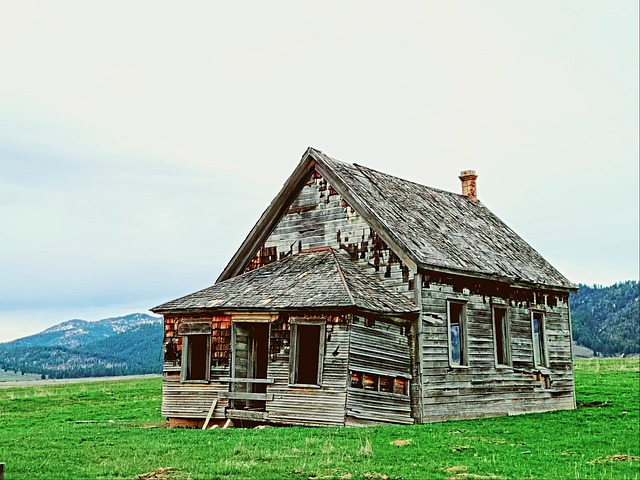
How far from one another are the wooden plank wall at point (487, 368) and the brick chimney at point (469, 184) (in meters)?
6.21

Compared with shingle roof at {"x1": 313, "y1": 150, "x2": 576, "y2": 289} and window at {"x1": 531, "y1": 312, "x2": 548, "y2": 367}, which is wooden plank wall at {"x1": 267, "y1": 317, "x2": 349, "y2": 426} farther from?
window at {"x1": 531, "y1": 312, "x2": 548, "y2": 367}

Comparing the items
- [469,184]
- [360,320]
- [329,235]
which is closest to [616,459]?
[360,320]

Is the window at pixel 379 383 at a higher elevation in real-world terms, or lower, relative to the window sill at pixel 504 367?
lower

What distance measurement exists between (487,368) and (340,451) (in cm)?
1057

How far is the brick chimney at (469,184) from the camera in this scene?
3422 cm

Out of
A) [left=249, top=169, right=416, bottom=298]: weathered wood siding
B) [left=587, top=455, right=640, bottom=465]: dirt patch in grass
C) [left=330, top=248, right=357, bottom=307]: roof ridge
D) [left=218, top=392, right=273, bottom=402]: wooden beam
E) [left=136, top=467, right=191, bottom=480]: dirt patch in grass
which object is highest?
[left=249, top=169, right=416, bottom=298]: weathered wood siding

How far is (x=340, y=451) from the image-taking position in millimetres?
16016

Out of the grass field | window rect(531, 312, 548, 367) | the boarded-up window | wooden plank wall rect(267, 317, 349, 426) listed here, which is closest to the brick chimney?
window rect(531, 312, 548, 367)

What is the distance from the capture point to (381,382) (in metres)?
21.9

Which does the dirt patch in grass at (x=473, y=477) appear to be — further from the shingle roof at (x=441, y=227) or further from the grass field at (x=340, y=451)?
the shingle roof at (x=441, y=227)

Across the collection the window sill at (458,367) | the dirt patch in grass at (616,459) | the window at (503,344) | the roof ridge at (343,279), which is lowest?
the dirt patch in grass at (616,459)

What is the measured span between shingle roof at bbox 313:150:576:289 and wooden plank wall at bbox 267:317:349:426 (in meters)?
3.58

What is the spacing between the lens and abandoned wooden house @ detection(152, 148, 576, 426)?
21266mm

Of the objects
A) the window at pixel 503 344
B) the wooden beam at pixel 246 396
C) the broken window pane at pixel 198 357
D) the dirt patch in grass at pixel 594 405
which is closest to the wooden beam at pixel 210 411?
the wooden beam at pixel 246 396
